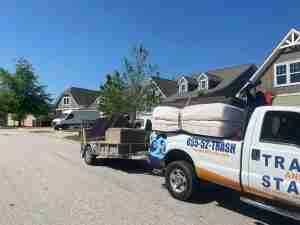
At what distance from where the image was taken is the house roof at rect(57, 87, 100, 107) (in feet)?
198

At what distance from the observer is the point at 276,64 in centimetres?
2369

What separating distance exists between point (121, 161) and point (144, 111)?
40.3 ft

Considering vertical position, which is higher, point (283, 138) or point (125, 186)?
point (283, 138)

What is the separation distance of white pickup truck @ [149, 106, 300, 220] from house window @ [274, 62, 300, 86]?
19720 millimetres

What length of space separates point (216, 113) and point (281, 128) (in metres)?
1.17

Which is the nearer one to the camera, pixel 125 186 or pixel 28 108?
pixel 125 186

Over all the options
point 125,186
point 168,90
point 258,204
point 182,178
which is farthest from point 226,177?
point 168,90

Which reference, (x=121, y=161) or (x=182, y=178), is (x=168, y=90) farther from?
(x=182, y=178)

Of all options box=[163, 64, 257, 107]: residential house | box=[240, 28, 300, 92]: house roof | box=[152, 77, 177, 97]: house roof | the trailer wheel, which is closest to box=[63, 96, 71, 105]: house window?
box=[152, 77, 177, 97]: house roof

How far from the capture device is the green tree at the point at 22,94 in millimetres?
56969

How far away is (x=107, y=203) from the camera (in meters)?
5.86

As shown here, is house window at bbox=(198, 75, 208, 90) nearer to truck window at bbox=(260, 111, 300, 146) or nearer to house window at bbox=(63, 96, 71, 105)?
truck window at bbox=(260, 111, 300, 146)

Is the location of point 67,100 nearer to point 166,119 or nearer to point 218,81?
point 218,81

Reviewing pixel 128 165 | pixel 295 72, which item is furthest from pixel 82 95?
pixel 128 165
